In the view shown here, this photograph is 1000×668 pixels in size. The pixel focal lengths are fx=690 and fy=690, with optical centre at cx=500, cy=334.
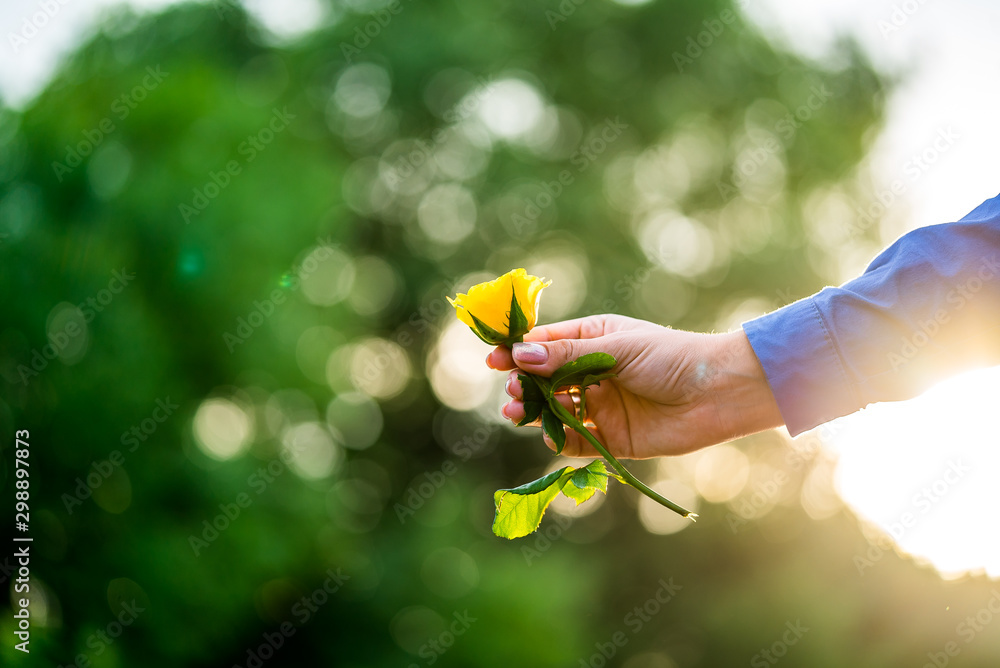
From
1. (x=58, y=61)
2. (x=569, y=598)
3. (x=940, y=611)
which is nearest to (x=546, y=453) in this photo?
(x=569, y=598)

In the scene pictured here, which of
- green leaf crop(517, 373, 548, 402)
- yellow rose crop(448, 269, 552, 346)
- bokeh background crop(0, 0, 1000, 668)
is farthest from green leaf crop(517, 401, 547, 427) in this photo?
bokeh background crop(0, 0, 1000, 668)

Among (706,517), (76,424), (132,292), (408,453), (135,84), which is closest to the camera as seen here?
(76,424)

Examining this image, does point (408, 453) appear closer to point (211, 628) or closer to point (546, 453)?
point (546, 453)

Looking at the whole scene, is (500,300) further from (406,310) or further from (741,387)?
(406,310)

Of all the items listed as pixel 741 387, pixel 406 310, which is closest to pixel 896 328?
pixel 741 387

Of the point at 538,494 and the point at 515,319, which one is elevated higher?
the point at 515,319

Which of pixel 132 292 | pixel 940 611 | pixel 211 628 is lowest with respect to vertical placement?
pixel 940 611
